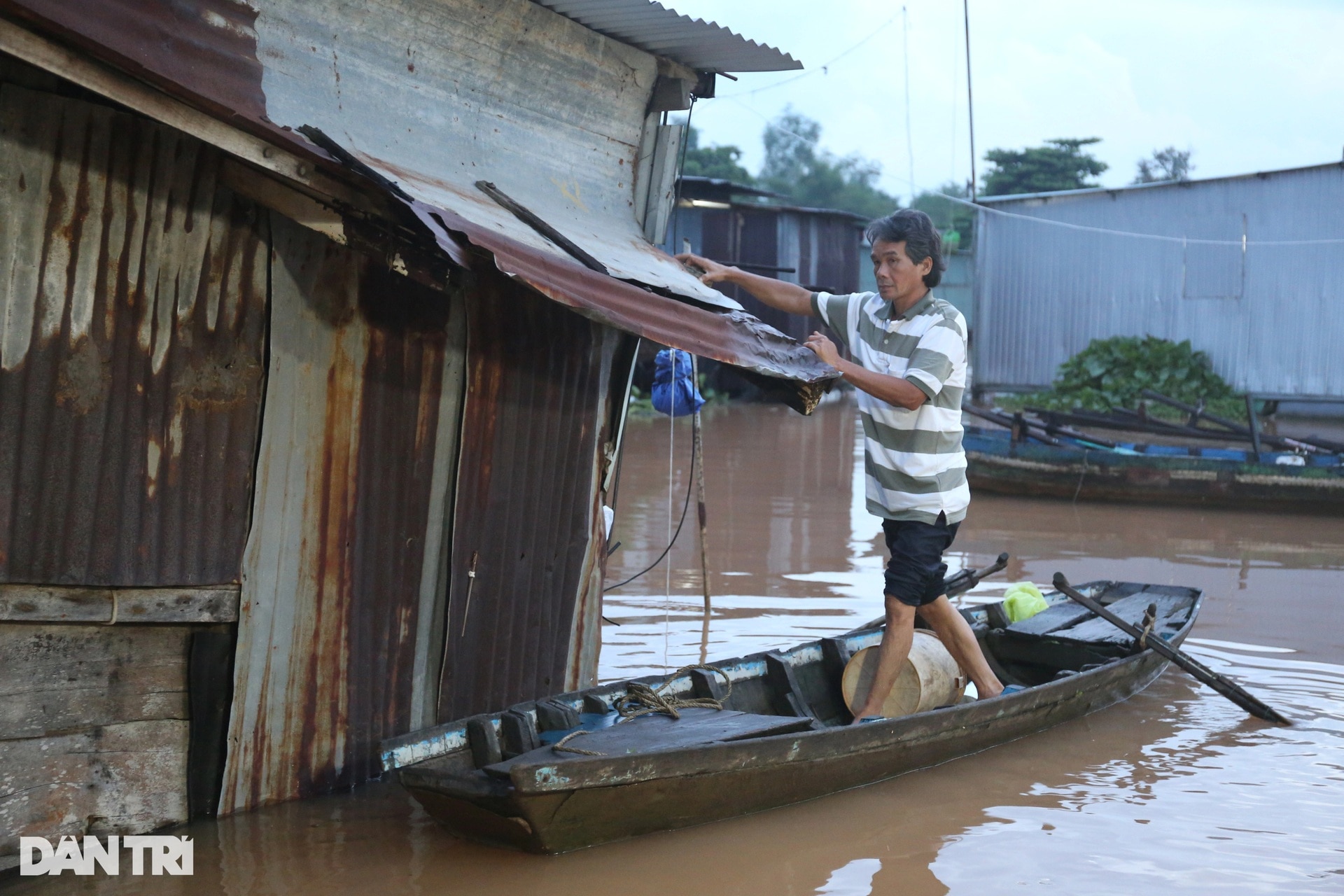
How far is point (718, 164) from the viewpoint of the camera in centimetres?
3850

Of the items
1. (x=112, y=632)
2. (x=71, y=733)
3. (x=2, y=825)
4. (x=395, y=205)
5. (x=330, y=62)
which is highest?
(x=330, y=62)

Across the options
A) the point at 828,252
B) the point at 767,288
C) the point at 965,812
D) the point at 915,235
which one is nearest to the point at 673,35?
the point at 767,288

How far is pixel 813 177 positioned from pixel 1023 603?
193 feet

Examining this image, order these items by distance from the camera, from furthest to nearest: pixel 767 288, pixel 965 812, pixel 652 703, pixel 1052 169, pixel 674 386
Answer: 1. pixel 1052 169
2. pixel 674 386
3. pixel 767 288
4. pixel 965 812
5. pixel 652 703

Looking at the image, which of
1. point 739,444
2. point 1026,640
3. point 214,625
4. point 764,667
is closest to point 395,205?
point 214,625

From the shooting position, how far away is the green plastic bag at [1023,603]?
7.07 m

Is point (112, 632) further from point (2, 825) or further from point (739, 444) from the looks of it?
point (739, 444)

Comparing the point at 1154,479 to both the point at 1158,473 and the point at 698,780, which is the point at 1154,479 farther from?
the point at 698,780

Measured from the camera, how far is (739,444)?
17.9m

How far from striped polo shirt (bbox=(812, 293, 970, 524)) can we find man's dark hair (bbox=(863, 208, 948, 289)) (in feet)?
0.55

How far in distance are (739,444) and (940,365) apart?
13.2m

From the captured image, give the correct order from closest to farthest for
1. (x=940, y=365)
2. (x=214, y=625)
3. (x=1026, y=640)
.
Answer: (x=214, y=625) < (x=940, y=365) < (x=1026, y=640)

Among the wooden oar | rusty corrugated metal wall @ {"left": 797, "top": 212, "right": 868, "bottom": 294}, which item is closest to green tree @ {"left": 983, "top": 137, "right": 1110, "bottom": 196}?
rusty corrugated metal wall @ {"left": 797, "top": 212, "right": 868, "bottom": 294}

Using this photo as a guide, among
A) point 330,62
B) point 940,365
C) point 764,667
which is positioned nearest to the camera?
point 330,62
